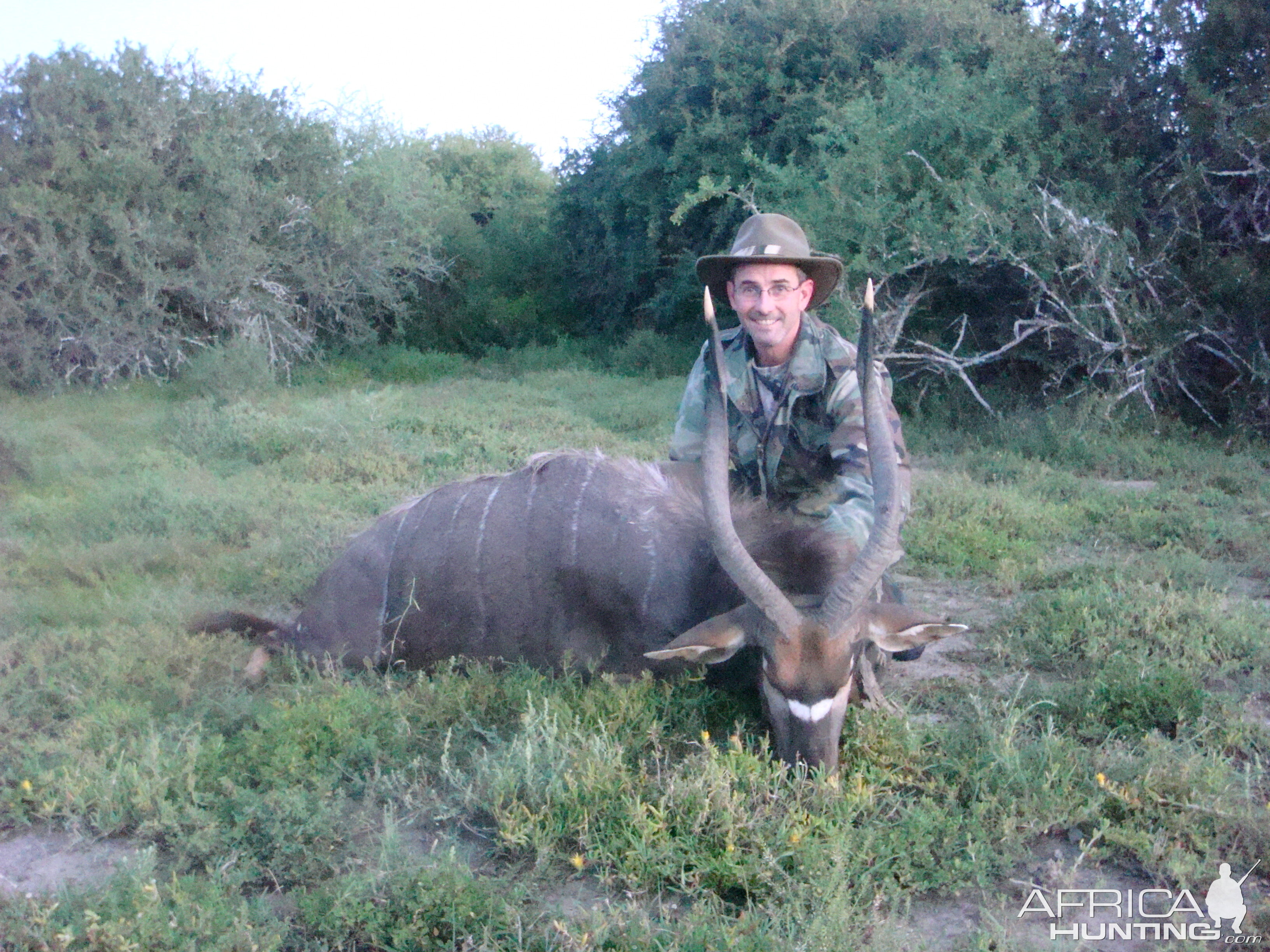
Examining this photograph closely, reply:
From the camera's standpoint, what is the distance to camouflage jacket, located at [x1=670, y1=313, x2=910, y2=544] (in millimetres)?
3994

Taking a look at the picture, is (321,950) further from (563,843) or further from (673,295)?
(673,295)

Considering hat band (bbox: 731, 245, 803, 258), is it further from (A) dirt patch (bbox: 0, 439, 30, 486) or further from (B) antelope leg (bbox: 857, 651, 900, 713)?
(A) dirt patch (bbox: 0, 439, 30, 486)

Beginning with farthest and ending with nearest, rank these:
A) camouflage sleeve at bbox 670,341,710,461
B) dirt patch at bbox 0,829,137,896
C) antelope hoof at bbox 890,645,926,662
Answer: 1. camouflage sleeve at bbox 670,341,710,461
2. antelope hoof at bbox 890,645,926,662
3. dirt patch at bbox 0,829,137,896

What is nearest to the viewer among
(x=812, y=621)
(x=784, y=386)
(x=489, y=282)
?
(x=812, y=621)

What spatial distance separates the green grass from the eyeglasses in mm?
1493

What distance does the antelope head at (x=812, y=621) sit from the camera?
3102 millimetres

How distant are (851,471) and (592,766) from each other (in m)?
1.55

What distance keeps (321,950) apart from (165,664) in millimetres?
2015

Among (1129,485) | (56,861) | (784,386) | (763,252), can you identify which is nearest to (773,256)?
(763,252)

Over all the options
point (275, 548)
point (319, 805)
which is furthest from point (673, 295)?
point (319, 805)

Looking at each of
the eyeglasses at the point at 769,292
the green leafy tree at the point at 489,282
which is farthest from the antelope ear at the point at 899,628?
the green leafy tree at the point at 489,282

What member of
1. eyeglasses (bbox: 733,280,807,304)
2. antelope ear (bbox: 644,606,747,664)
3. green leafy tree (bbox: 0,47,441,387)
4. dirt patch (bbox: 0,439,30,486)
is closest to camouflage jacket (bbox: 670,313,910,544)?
eyeglasses (bbox: 733,280,807,304)

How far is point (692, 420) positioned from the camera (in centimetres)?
434

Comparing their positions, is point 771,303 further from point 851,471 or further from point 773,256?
point 851,471
